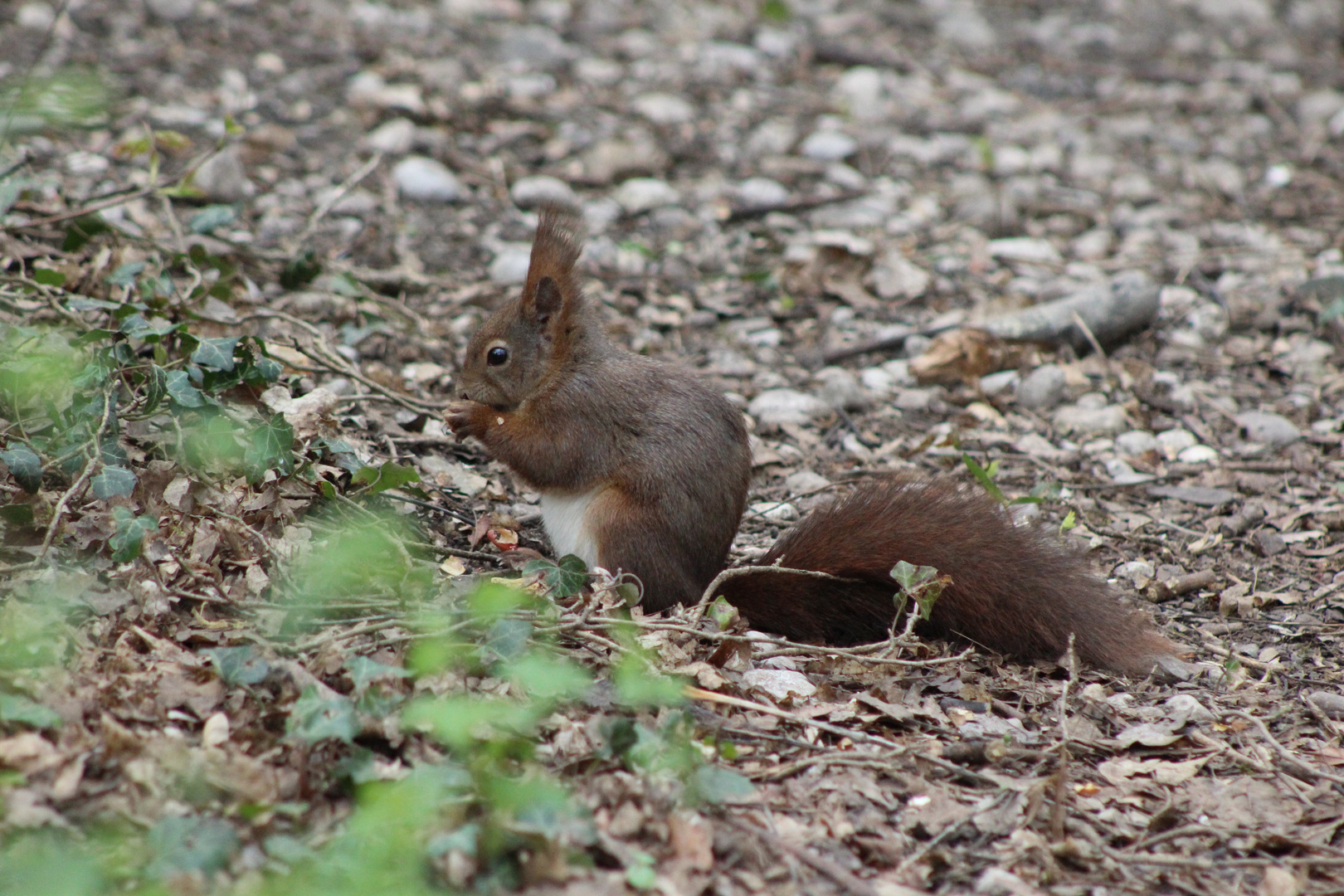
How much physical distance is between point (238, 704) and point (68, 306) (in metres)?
1.47

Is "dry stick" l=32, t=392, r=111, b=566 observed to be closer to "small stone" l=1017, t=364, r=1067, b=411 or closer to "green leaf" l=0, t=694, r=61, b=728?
"green leaf" l=0, t=694, r=61, b=728

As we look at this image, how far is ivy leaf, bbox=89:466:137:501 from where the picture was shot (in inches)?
97.6

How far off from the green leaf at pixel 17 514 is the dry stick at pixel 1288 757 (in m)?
2.60

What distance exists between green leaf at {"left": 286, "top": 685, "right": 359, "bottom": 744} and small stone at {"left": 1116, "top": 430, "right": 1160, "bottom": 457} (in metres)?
3.16

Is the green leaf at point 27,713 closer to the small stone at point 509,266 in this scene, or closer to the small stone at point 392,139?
the small stone at point 509,266

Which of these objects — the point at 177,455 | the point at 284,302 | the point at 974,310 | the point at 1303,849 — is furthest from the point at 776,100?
the point at 1303,849

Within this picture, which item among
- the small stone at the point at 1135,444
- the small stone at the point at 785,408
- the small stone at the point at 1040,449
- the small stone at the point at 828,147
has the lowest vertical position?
the small stone at the point at 785,408

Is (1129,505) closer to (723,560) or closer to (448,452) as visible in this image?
(723,560)

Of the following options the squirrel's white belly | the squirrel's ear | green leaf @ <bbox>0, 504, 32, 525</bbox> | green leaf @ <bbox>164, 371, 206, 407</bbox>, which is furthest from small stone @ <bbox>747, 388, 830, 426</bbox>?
green leaf @ <bbox>0, 504, 32, 525</bbox>

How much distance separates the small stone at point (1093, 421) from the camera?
444 cm

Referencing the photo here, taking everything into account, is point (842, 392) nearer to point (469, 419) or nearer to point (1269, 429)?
point (1269, 429)

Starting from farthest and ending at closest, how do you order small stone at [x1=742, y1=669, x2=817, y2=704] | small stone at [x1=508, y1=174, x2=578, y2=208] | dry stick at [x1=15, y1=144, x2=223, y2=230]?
small stone at [x1=508, y1=174, x2=578, y2=208]
dry stick at [x1=15, y1=144, x2=223, y2=230]
small stone at [x1=742, y1=669, x2=817, y2=704]

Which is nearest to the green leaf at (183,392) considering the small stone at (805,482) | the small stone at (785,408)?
the small stone at (805,482)

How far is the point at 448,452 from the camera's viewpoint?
3.80m
